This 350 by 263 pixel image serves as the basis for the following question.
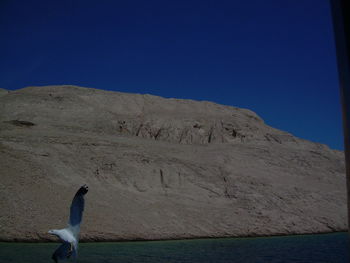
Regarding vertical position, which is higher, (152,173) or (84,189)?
(152,173)

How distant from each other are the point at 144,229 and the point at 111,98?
2730cm

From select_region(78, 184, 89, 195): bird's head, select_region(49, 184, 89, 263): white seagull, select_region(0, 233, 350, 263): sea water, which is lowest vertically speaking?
select_region(0, 233, 350, 263): sea water

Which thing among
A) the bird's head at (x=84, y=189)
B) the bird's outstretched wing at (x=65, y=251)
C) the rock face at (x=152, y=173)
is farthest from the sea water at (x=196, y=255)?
the bird's head at (x=84, y=189)

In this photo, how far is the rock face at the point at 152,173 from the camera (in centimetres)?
2481

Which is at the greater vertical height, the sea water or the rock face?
the rock face

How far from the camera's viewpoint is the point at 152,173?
31.9 m

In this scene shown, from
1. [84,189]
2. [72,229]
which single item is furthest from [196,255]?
[84,189]

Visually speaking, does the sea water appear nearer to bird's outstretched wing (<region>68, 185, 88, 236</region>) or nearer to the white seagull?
the white seagull

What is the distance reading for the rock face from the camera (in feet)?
81.4

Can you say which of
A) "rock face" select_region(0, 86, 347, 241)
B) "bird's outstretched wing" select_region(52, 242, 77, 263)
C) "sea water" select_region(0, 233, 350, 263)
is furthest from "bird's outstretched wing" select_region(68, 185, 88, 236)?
"rock face" select_region(0, 86, 347, 241)

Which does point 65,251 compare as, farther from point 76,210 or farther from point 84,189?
point 84,189

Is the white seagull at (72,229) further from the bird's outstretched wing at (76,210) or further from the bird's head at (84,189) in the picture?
the bird's head at (84,189)

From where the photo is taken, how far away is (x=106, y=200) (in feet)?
87.2

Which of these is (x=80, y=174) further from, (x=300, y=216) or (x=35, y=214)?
(x=300, y=216)
